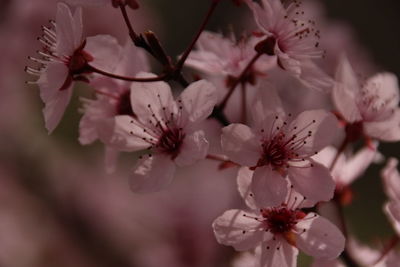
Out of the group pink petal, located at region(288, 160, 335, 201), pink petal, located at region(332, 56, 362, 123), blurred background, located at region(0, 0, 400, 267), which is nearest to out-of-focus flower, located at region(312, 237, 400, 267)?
pink petal, located at region(288, 160, 335, 201)

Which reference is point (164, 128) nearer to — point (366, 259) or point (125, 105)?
point (125, 105)

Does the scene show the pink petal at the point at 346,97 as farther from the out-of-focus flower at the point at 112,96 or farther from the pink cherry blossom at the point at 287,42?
the out-of-focus flower at the point at 112,96

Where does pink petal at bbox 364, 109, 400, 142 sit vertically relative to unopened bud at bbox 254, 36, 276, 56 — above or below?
below

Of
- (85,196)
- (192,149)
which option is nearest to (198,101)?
(192,149)

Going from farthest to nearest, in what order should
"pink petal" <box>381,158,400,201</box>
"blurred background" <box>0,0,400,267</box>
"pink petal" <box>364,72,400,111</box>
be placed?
"blurred background" <box>0,0,400,267</box> < "pink petal" <box>364,72,400,111</box> < "pink petal" <box>381,158,400,201</box>

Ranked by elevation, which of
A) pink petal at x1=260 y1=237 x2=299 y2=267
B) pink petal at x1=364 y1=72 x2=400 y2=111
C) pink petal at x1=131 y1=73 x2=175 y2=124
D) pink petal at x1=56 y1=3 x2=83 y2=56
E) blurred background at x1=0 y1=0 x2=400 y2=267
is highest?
pink petal at x1=56 y1=3 x2=83 y2=56

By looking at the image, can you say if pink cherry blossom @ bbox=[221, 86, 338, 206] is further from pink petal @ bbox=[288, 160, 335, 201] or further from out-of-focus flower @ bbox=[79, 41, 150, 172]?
out-of-focus flower @ bbox=[79, 41, 150, 172]

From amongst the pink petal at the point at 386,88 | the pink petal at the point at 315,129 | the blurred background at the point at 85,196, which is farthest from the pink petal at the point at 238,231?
the blurred background at the point at 85,196

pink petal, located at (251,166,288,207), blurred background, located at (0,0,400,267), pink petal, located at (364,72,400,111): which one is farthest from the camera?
blurred background, located at (0,0,400,267)
